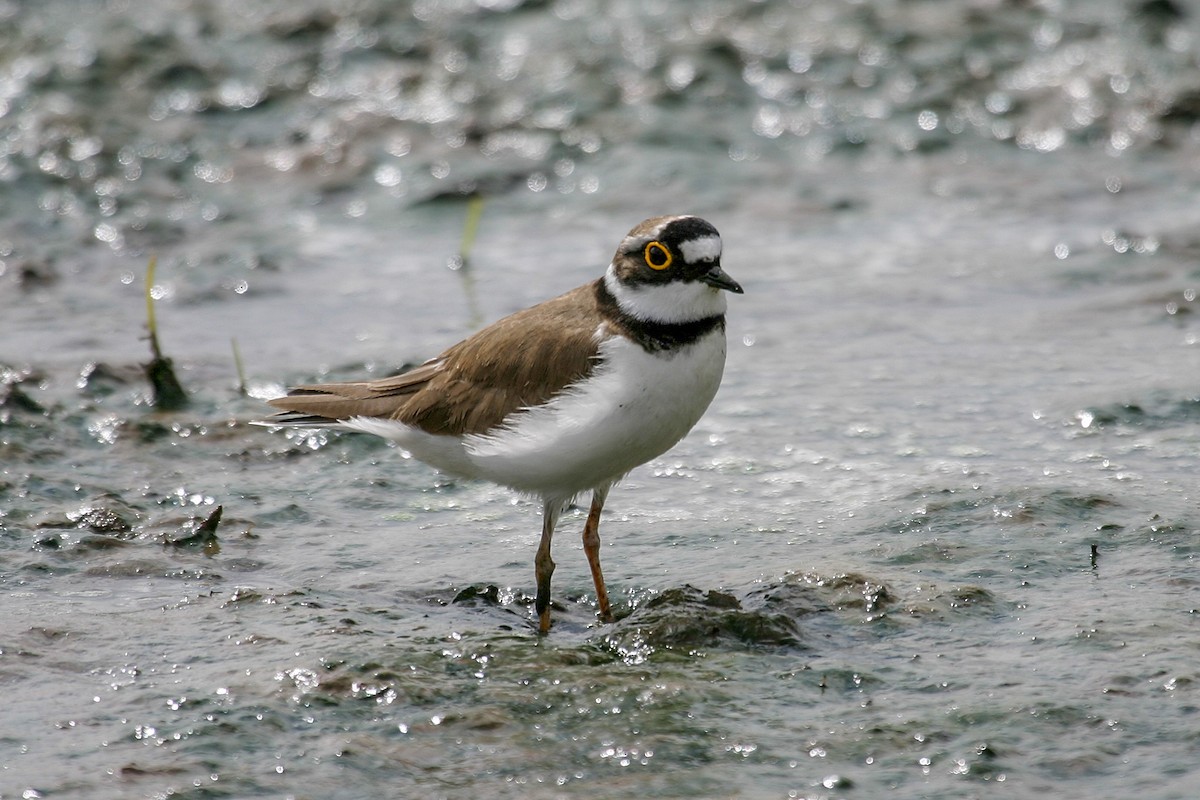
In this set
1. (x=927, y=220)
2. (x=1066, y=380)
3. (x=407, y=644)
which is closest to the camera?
(x=407, y=644)

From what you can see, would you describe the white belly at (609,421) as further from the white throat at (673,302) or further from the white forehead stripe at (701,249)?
the white forehead stripe at (701,249)

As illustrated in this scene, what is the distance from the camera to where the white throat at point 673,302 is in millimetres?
5809

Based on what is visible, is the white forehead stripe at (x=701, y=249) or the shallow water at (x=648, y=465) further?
the white forehead stripe at (x=701, y=249)

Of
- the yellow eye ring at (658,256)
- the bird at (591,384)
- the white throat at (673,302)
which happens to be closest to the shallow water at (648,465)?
the bird at (591,384)

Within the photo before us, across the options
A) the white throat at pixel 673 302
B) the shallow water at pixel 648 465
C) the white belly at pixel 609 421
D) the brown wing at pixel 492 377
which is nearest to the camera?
the shallow water at pixel 648 465

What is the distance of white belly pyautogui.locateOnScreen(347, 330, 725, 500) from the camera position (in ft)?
18.7

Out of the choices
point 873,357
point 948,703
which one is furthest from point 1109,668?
point 873,357

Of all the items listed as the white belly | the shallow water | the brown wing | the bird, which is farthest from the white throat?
the shallow water

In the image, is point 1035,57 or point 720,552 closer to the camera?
point 720,552

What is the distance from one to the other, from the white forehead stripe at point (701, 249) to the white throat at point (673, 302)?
0.09 meters

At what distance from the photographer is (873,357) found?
28.4 ft

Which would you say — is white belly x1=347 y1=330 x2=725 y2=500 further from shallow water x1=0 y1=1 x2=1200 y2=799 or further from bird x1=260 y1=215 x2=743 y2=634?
shallow water x1=0 y1=1 x2=1200 y2=799

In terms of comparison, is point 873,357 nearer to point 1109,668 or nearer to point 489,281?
point 489,281

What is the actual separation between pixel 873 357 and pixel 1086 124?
4.17 meters
